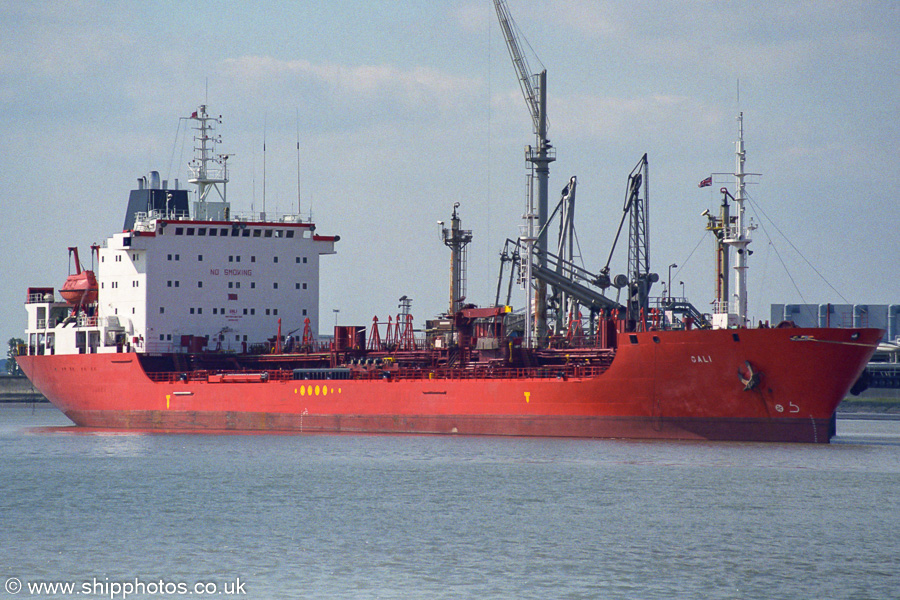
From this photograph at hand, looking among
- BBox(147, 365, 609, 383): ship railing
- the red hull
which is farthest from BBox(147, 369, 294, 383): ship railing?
the red hull

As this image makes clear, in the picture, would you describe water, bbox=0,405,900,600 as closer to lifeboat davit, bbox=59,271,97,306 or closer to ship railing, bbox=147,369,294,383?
ship railing, bbox=147,369,294,383

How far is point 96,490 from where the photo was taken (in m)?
25.2

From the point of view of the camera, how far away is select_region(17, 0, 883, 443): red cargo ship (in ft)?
99.9

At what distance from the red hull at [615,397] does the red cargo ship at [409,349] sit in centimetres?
4

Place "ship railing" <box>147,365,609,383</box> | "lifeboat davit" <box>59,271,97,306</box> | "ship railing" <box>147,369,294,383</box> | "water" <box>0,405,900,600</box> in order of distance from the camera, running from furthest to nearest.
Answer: "lifeboat davit" <box>59,271,97,306</box> < "ship railing" <box>147,369,294,383</box> < "ship railing" <box>147,365,609,383</box> < "water" <box>0,405,900,600</box>

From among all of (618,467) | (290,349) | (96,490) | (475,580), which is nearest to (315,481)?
(96,490)

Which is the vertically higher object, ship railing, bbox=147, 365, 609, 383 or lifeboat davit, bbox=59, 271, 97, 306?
lifeboat davit, bbox=59, 271, 97, 306

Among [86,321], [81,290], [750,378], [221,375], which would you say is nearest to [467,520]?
[750,378]

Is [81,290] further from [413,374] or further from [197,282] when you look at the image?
[413,374]

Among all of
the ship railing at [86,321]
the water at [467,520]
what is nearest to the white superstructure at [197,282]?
the ship railing at [86,321]

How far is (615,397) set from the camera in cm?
3209

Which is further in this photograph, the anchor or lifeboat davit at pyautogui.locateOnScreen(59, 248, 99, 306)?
lifeboat davit at pyautogui.locateOnScreen(59, 248, 99, 306)

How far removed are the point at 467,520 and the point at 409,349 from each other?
20.6 metres

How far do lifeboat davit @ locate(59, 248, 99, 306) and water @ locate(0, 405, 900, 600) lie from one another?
1487cm
